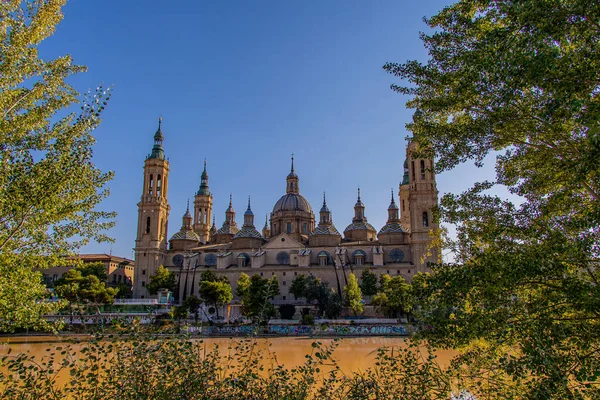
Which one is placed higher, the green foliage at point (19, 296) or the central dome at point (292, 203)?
the central dome at point (292, 203)

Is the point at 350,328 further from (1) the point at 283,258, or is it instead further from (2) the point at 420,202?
(1) the point at 283,258

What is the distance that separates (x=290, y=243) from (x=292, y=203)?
10395 millimetres

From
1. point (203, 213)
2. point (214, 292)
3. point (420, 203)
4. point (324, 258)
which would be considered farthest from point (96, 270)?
point (420, 203)

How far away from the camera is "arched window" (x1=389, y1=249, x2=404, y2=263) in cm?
5991

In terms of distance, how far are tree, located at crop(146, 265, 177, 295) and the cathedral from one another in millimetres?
2562

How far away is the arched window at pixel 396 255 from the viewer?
59.9 meters

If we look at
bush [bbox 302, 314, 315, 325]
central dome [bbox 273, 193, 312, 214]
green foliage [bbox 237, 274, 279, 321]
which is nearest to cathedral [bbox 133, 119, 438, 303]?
Answer: central dome [bbox 273, 193, 312, 214]

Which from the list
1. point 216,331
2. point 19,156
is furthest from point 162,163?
point 19,156

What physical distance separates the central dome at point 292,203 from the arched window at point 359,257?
13.6 m

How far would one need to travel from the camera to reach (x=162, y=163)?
69.5 m

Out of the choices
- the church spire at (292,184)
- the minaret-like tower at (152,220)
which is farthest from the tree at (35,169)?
the church spire at (292,184)

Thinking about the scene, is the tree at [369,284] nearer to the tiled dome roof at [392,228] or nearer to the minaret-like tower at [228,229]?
the tiled dome roof at [392,228]

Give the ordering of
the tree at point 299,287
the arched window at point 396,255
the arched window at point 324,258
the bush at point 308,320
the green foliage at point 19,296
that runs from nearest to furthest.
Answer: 1. the green foliage at point 19,296
2. the bush at point 308,320
3. the tree at point 299,287
4. the arched window at point 396,255
5. the arched window at point 324,258

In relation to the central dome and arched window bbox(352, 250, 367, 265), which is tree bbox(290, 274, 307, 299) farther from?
the central dome
